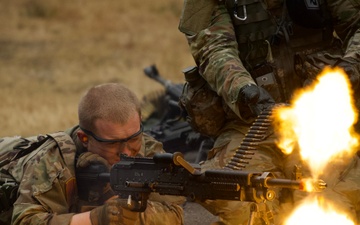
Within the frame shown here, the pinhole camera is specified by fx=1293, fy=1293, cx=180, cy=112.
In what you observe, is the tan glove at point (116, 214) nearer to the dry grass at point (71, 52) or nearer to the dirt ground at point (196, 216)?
the dirt ground at point (196, 216)

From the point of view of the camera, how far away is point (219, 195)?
260 inches

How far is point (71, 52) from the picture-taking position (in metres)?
22.2

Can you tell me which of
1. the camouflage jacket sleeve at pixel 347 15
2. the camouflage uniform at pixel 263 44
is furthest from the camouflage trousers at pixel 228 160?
the camouflage jacket sleeve at pixel 347 15

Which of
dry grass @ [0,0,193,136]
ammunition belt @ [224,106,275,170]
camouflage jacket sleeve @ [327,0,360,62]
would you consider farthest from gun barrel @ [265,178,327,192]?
dry grass @ [0,0,193,136]

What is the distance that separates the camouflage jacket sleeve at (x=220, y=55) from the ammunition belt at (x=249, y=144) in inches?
19.6

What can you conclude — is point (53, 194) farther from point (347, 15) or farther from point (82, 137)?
point (347, 15)

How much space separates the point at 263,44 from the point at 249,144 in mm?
1555

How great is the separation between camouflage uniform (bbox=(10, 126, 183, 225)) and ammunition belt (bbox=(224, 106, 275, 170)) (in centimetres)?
49

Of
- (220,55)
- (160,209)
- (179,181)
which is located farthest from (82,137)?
(220,55)

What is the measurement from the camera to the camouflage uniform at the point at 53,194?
7.20 metres

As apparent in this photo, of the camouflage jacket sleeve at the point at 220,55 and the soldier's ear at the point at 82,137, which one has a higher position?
the camouflage jacket sleeve at the point at 220,55

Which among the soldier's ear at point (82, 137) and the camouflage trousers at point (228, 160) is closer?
the soldier's ear at point (82, 137)

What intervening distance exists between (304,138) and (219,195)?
1.41 metres

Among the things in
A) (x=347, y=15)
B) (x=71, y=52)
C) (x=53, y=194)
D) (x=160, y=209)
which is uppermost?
(x=347, y=15)
